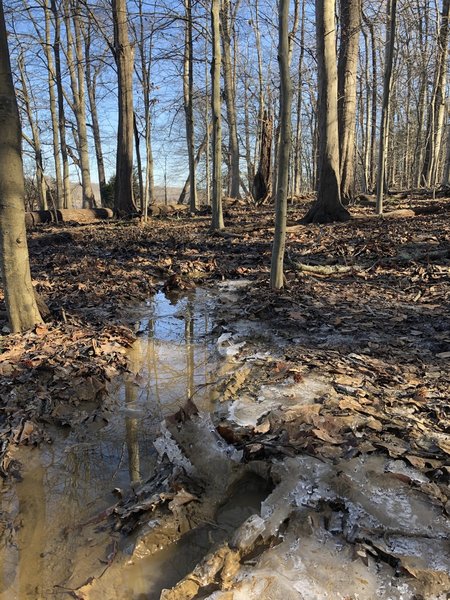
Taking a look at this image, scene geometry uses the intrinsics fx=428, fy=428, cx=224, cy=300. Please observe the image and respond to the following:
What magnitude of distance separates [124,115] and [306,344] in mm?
14181

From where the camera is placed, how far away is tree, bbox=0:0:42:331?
4.23m

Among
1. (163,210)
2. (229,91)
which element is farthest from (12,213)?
(229,91)

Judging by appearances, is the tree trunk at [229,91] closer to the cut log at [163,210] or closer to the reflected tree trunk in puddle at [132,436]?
the cut log at [163,210]

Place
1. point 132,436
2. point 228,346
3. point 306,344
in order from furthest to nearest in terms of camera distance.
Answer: point 228,346 → point 306,344 → point 132,436

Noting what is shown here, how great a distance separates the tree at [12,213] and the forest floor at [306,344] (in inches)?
13.5

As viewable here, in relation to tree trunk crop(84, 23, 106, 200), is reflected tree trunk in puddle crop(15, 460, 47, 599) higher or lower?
lower

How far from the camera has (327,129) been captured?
11539 mm

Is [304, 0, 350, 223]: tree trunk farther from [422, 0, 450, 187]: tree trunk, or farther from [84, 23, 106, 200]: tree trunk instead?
[84, 23, 106, 200]: tree trunk

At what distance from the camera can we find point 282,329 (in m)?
5.21

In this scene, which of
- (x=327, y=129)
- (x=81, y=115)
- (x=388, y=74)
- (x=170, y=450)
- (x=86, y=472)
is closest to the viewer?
(x=86, y=472)

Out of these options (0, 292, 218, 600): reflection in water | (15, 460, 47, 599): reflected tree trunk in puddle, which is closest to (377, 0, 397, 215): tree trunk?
(0, 292, 218, 600): reflection in water

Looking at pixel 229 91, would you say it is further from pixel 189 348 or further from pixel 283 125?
pixel 189 348

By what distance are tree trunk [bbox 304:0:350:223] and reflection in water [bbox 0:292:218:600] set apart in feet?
25.0

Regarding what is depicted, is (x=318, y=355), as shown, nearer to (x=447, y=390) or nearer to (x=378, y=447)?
(x=447, y=390)
